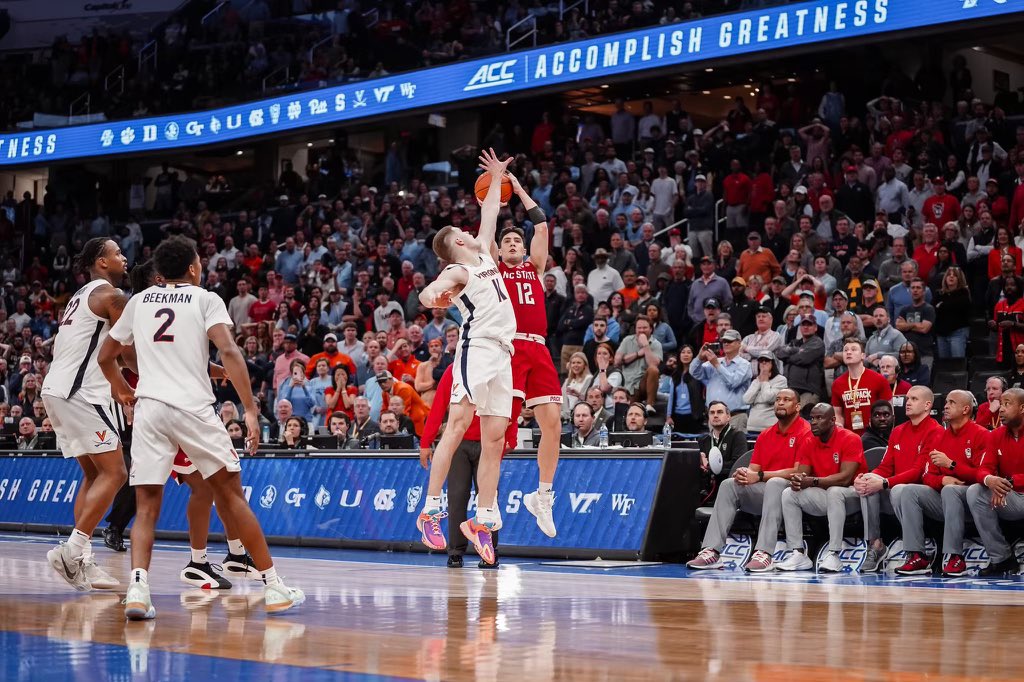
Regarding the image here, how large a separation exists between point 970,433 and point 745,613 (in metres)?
4.86

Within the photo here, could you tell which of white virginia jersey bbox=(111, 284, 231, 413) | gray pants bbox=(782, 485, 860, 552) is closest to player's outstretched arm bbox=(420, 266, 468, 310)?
white virginia jersey bbox=(111, 284, 231, 413)

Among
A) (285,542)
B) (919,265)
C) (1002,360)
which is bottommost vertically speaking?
(285,542)

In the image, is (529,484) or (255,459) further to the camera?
(255,459)

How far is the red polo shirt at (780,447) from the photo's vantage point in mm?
11312

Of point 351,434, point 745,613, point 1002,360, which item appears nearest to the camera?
point 745,613

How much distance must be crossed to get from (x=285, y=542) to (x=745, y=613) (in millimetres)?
8420

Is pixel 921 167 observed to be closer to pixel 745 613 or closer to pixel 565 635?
pixel 745 613

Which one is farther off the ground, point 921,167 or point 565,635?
point 921,167

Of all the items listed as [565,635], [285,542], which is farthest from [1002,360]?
[565,635]

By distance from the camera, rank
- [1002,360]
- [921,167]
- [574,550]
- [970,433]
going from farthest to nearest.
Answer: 1. [921,167]
2. [1002,360]
3. [574,550]
4. [970,433]

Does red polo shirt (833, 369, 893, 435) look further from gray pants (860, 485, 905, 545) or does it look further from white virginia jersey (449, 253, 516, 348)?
white virginia jersey (449, 253, 516, 348)

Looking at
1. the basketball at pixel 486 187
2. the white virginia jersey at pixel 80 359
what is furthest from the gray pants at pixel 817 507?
the white virginia jersey at pixel 80 359

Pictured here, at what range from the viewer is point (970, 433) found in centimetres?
1064

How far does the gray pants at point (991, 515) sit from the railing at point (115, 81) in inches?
1106
